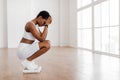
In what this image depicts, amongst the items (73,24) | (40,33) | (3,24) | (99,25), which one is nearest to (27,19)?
(3,24)

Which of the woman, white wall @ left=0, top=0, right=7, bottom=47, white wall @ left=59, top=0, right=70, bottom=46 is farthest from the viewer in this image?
white wall @ left=59, top=0, right=70, bottom=46

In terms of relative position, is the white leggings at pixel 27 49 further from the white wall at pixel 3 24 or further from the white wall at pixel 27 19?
the white wall at pixel 3 24

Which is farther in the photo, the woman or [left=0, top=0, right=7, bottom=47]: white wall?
[left=0, top=0, right=7, bottom=47]: white wall

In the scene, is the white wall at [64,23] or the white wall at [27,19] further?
the white wall at [64,23]

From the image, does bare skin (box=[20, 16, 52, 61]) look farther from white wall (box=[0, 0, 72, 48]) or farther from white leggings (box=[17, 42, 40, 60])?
white wall (box=[0, 0, 72, 48])

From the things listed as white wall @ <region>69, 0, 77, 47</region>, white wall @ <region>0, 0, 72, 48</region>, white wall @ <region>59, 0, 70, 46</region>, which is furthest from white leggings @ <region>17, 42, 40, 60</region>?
white wall @ <region>59, 0, 70, 46</region>

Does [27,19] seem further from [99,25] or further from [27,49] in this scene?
[27,49]

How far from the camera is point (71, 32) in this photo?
13070 mm

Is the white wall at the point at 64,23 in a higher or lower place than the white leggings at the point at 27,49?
higher

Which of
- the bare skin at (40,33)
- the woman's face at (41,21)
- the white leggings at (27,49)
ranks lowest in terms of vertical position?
the white leggings at (27,49)

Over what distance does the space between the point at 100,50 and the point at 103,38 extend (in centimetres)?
42

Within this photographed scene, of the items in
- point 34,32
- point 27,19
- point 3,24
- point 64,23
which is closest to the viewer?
point 34,32

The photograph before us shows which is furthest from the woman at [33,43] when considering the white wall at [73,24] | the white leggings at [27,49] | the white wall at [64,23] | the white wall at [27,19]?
the white wall at [64,23]

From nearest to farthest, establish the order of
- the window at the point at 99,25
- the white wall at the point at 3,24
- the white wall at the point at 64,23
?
the window at the point at 99,25 → the white wall at the point at 3,24 → the white wall at the point at 64,23
